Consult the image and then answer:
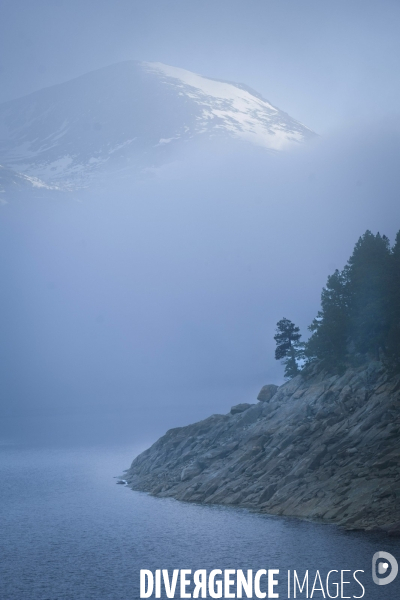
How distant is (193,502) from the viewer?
2778 inches

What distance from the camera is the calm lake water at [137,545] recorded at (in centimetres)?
4316

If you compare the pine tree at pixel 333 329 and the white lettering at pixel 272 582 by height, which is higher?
the pine tree at pixel 333 329

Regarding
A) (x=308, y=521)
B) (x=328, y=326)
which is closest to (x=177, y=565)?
(x=308, y=521)

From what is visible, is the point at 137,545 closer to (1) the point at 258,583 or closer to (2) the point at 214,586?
(2) the point at 214,586

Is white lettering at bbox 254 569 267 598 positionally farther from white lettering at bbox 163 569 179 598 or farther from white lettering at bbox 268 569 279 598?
white lettering at bbox 163 569 179 598

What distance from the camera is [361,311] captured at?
2980 inches

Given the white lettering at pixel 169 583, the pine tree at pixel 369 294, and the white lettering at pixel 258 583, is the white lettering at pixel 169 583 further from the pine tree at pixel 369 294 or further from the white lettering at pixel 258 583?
the pine tree at pixel 369 294

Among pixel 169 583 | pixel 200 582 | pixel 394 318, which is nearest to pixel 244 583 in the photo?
pixel 200 582

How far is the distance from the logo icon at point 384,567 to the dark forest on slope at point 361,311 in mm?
24684

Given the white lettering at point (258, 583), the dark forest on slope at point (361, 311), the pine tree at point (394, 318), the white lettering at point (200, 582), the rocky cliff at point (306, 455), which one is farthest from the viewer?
the dark forest on slope at point (361, 311)

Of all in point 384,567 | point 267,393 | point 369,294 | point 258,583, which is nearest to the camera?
point 258,583

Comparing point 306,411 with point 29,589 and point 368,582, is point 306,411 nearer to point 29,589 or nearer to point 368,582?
point 368,582

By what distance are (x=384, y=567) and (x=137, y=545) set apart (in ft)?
69.8

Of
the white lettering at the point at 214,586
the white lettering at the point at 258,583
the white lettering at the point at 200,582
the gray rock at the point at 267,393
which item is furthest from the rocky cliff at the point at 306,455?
the white lettering at the point at 200,582
